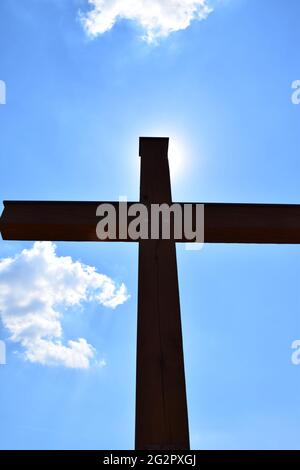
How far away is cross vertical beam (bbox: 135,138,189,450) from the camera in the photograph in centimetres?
202

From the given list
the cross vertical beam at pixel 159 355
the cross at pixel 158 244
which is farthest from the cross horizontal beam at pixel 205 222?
the cross vertical beam at pixel 159 355

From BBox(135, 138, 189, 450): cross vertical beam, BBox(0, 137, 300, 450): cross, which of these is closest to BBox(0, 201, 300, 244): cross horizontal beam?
BBox(0, 137, 300, 450): cross

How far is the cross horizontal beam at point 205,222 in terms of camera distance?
9.57ft

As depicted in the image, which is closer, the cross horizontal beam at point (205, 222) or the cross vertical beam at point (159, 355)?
the cross vertical beam at point (159, 355)

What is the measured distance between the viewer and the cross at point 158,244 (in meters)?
2.06

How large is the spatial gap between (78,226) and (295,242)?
1.47 meters

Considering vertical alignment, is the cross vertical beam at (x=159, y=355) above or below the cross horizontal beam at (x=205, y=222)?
below

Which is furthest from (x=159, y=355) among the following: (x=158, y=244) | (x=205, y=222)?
(x=205, y=222)

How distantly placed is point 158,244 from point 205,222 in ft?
1.36

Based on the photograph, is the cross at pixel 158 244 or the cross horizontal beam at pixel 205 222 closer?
the cross at pixel 158 244

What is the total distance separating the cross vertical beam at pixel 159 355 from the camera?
202 centimetres

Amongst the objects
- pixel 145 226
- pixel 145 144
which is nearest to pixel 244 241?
pixel 145 226

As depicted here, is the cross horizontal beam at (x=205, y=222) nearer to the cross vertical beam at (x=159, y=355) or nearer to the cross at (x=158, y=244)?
the cross at (x=158, y=244)

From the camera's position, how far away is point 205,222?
2986 millimetres
